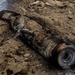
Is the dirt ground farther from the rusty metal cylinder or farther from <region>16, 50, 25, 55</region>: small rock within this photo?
the rusty metal cylinder

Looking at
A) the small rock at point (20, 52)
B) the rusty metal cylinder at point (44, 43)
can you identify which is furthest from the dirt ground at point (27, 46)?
the rusty metal cylinder at point (44, 43)

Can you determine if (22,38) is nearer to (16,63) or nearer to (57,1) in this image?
(16,63)

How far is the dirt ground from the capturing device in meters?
3.00

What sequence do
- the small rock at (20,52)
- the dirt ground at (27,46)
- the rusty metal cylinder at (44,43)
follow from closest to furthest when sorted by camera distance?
the rusty metal cylinder at (44,43)
the dirt ground at (27,46)
the small rock at (20,52)

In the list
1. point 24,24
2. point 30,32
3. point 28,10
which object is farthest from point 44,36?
point 28,10

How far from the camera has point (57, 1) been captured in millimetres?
4473

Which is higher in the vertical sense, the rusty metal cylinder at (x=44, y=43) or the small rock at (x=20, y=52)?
the rusty metal cylinder at (x=44, y=43)

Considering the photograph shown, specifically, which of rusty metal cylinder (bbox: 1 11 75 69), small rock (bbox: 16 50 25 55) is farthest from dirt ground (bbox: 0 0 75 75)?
rusty metal cylinder (bbox: 1 11 75 69)

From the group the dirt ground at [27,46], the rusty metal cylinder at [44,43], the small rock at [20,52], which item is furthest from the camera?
the small rock at [20,52]

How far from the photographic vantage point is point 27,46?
344cm

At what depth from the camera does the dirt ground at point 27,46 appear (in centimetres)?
300

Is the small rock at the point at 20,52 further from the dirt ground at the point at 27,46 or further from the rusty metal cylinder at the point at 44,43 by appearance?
the rusty metal cylinder at the point at 44,43

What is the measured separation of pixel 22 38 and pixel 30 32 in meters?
0.25

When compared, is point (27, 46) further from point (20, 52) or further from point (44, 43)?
point (44, 43)
